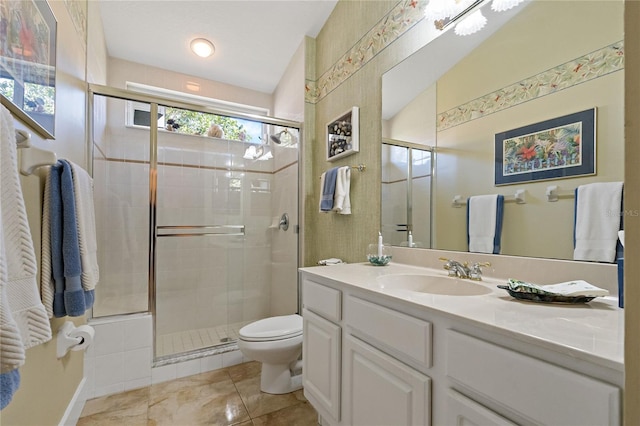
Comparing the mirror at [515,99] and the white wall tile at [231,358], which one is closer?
the mirror at [515,99]

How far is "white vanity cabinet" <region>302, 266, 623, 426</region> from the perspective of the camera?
0.53 meters

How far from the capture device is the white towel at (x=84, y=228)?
3.77 ft

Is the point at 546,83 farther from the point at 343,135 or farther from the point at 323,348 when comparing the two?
the point at 323,348

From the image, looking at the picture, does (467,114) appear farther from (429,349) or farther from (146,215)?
(146,215)

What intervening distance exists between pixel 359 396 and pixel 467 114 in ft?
4.17

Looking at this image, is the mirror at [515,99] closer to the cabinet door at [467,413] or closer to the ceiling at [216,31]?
the cabinet door at [467,413]

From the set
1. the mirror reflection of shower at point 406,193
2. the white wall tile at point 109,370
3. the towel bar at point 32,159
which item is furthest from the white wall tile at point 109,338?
the mirror reflection of shower at point 406,193

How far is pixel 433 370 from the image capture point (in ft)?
2.63

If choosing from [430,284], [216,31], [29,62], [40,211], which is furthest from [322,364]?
[216,31]

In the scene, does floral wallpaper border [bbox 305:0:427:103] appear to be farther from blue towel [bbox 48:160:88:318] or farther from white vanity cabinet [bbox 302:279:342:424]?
blue towel [bbox 48:160:88:318]

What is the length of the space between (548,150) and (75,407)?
97.4 inches

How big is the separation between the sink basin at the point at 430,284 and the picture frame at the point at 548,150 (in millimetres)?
445

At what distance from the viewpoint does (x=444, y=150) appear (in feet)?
4.51

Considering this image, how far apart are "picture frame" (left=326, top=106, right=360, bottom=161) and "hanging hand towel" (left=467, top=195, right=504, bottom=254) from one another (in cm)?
87
